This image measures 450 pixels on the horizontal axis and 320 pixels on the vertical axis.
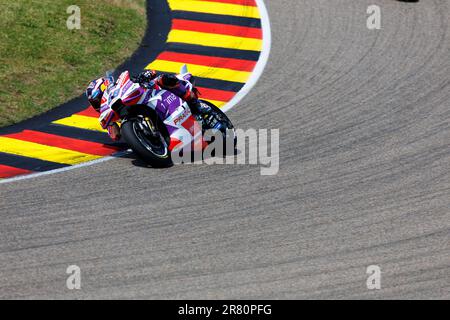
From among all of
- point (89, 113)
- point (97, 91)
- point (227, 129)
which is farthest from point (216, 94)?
point (97, 91)

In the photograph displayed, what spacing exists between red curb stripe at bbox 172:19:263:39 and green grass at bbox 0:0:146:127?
810 millimetres

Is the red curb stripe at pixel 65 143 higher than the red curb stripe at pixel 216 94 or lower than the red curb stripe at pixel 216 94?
lower

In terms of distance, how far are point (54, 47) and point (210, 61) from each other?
308cm

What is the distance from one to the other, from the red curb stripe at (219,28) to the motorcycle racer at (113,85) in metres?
5.71

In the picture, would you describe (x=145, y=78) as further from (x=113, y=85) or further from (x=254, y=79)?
(x=254, y=79)

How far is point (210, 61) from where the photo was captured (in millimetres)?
19172

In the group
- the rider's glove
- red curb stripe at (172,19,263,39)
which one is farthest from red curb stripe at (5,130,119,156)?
red curb stripe at (172,19,263,39)

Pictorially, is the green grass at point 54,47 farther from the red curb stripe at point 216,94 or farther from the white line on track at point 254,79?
the white line on track at point 254,79

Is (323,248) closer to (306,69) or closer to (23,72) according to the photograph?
(306,69)

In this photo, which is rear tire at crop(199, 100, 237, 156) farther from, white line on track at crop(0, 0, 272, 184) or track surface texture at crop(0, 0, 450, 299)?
white line on track at crop(0, 0, 272, 184)

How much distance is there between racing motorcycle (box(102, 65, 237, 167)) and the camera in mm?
14242

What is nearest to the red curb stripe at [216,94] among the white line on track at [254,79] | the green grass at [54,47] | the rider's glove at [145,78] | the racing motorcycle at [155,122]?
the white line on track at [254,79]

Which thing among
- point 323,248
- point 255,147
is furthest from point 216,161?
point 323,248

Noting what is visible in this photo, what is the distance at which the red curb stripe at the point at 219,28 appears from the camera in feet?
67.1
